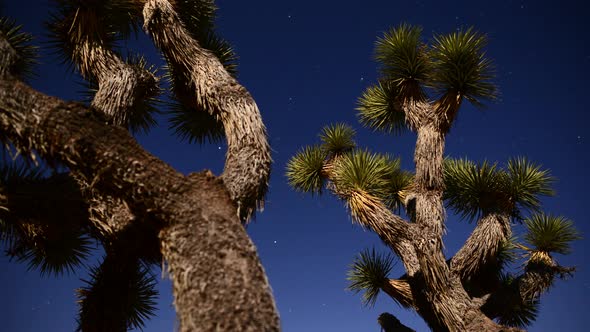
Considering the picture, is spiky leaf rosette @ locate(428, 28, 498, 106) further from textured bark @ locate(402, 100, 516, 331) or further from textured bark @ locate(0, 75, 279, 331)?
textured bark @ locate(0, 75, 279, 331)

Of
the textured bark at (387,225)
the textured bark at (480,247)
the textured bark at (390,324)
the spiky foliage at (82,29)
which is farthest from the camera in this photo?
the textured bark at (390,324)

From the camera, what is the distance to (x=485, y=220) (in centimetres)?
773

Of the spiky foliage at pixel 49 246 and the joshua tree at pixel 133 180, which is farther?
the spiky foliage at pixel 49 246

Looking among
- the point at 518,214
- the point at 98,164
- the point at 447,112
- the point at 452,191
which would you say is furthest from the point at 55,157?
the point at 518,214

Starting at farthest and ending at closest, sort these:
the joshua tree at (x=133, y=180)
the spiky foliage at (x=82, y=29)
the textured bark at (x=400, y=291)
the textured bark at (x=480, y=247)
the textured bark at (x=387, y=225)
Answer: the textured bark at (x=400, y=291) < the textured bark at (x=480, y=247) < the textured bark at (x=387, y=225) < the spiky foliage at (x=82, y=29) < the joshua tree at (x=133, y=180)

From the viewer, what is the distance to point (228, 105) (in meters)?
4.85

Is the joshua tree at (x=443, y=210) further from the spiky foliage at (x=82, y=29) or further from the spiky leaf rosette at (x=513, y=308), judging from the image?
the spiky foliage at (x=82, y=29)

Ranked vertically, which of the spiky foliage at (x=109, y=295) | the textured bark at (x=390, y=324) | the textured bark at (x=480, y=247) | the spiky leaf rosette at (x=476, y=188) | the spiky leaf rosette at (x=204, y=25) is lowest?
the spiky foliage at (x=109, y=295)

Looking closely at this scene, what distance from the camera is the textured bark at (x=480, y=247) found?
745 cm

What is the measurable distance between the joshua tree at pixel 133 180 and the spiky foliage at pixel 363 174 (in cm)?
266

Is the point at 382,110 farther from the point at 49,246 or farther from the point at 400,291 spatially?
the point at 49,246

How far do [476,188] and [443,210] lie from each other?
1.11 meters

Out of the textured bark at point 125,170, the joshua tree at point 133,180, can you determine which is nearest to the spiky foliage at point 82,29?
the joshua tree at point 133,180

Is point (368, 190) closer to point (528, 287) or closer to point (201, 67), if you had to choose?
point (528, 287)
